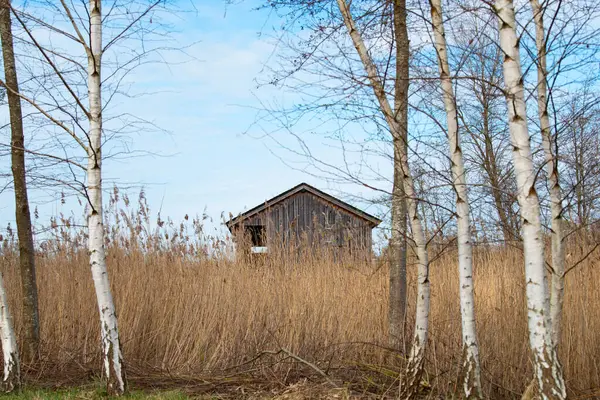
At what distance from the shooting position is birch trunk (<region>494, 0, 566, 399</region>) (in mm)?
3680

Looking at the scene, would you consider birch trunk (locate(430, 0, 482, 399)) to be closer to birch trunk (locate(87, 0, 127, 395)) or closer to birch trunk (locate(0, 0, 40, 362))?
birch trunk (locate(87, 0, 127, 395))

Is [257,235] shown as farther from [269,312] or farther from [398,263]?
[398,263]

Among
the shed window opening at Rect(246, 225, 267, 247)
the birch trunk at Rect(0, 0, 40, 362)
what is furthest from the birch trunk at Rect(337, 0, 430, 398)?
the birch trunk at Rect(0, 0, 40, 362)

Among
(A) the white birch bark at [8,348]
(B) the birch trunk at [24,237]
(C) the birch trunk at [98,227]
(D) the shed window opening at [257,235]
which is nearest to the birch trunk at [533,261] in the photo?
(C) the birch trunk at [98,227]

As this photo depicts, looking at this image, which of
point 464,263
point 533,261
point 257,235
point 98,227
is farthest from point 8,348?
point 257,235

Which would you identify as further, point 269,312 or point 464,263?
point 269,312

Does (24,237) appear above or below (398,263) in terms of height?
above

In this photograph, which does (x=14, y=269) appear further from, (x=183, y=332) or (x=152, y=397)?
(x=152, y=397)

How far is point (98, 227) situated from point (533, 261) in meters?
3.38

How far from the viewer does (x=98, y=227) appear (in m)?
5.29

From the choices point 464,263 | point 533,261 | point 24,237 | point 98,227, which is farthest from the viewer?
point 24,237

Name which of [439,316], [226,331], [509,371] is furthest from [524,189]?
[226,331]

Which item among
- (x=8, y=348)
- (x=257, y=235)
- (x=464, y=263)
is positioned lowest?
(x=8, y=348)

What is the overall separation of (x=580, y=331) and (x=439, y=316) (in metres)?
1.37
